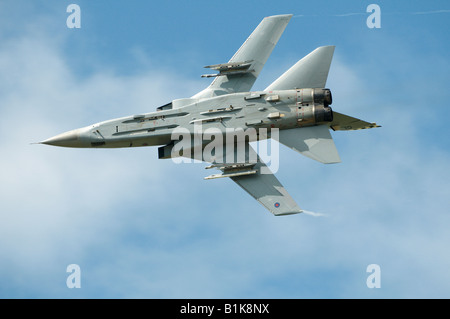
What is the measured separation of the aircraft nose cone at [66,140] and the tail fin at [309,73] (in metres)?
8.79

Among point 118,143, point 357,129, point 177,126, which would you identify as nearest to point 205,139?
point 177,126

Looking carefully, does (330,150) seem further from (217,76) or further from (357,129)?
(217,76)

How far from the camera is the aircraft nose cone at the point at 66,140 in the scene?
39.7 meters

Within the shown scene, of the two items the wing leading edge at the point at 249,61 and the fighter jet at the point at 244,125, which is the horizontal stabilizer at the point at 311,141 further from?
the wing leading edge at the point at 249,61

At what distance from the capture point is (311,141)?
3819cm

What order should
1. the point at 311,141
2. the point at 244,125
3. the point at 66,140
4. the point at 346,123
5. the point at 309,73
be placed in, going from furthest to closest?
the point at 66,140, the point at 346,123, the point at 309,73, the point at 244,125, the point at 311,141

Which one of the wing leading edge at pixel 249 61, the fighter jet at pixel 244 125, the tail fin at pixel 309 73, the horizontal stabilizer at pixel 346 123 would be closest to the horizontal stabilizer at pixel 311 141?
the fighter jet at pixel 244 125

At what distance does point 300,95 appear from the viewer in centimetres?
3800

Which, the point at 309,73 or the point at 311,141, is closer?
the point at 311,141

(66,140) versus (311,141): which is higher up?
(66,140)

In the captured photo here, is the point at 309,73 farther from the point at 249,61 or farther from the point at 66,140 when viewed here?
the point at 66,140

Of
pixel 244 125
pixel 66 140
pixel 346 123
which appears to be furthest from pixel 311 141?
pixel 66 140

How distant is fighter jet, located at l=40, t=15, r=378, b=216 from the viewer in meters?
38.1

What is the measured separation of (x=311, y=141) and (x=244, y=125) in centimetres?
297
